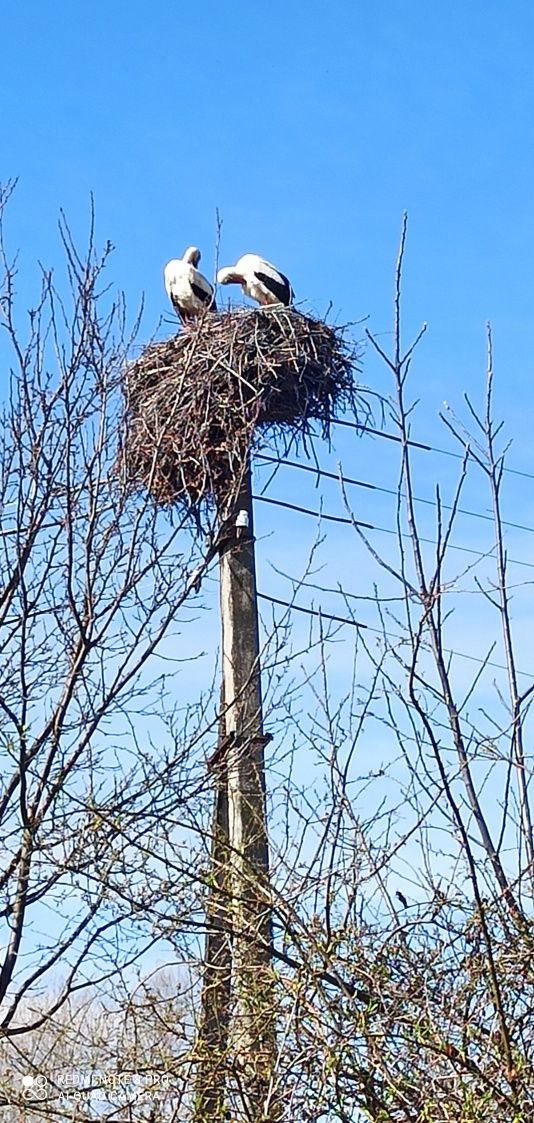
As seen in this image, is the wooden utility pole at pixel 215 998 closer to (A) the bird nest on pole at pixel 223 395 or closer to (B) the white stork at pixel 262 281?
(A) the bird nest on pole at pixel 223 395

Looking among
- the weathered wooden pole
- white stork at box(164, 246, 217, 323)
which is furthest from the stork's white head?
the weathered wooden pole

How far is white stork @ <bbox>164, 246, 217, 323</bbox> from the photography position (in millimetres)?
7383

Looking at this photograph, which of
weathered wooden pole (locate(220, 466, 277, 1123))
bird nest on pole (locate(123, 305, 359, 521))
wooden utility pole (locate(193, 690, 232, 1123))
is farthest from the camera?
bird nest on pole (locate(123, 305, 359, 521))

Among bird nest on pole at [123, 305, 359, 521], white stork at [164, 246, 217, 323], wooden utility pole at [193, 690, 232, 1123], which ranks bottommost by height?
wooden utility pole at [193, 690, 232, 1123]

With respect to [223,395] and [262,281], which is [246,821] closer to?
[223,395]

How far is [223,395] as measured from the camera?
5.99 meters

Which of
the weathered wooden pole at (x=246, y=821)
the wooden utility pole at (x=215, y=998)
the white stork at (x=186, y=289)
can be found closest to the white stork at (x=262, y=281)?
the white stork at (x=186, y=289)

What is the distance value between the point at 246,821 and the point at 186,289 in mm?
3636

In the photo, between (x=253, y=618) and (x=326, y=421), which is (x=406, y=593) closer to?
(x=253, y=618)

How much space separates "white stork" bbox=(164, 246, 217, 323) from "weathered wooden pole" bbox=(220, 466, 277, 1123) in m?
2.20

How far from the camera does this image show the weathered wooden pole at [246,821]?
2889 millimetres

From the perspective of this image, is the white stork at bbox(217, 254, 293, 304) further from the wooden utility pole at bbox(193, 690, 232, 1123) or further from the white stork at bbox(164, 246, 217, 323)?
the wooden utility pole at bbox(193, 690, 232, 1123)

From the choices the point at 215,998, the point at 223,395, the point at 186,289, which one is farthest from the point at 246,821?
the point at 186,289

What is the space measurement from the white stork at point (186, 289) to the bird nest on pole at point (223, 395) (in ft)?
2.88
